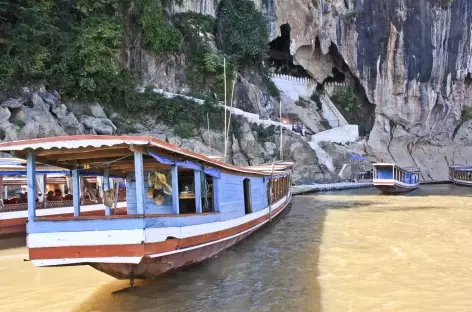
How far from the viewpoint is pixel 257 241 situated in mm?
9695

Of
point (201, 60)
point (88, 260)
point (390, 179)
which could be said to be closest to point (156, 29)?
point (201, 60)

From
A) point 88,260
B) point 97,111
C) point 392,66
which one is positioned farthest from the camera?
point 392,66

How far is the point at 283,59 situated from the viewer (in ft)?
117

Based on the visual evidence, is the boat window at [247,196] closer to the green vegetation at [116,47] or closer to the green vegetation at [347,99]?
the green vegetation at [116,47]

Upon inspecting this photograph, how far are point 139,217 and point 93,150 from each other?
1.23 metres

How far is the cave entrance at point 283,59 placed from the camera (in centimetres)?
3492

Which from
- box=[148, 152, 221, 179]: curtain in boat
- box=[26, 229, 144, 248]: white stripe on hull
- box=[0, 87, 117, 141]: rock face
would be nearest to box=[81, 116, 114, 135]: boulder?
box=[0, 87, 117, 141]: rock face

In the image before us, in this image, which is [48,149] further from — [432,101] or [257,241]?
[432,101]

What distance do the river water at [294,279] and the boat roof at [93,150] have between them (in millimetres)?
1865

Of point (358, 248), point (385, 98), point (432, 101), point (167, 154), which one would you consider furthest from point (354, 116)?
point (167, 154)

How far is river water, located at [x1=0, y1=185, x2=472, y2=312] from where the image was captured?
214 inches

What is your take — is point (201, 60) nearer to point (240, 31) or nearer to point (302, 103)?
point (240, 31)

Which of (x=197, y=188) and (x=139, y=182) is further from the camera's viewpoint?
(x=197, y=188)

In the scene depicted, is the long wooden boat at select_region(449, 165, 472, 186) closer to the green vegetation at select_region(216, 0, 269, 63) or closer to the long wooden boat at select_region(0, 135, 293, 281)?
the green vegetation at select_region(216, 0, 269, 63)
